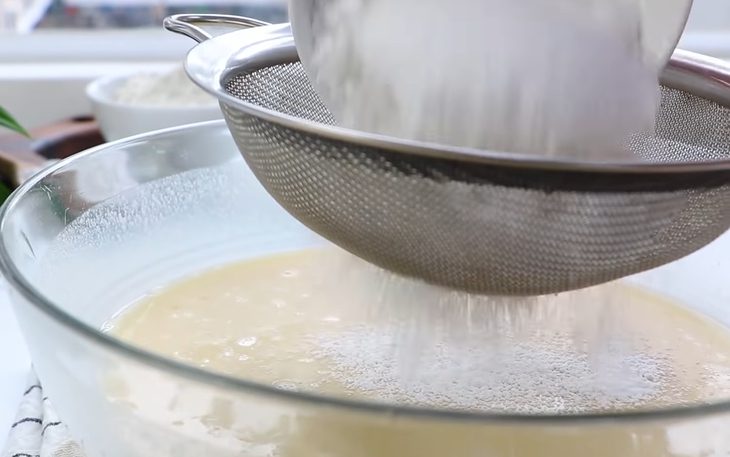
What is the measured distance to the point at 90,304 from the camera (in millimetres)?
710

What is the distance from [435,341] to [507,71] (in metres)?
0.22

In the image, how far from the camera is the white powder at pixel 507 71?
0.49 metres

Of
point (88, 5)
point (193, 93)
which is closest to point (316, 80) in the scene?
point (193, 93)

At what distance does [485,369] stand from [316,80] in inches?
8.9

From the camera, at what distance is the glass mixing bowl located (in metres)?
0.38

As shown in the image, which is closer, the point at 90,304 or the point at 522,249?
the point at 522,249

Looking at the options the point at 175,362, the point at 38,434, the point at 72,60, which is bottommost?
the point at 72,60

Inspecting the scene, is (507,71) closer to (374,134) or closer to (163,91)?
(374,134)

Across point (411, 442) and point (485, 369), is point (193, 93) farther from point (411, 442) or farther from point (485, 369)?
point (411, 442)

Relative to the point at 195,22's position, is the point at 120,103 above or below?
below

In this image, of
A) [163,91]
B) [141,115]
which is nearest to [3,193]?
[141,115]

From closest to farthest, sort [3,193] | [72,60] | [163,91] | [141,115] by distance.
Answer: [3,193]
[141,115]
[163,91]
[72,60]

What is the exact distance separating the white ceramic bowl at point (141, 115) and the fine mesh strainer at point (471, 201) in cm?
40

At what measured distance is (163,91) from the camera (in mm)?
1180
